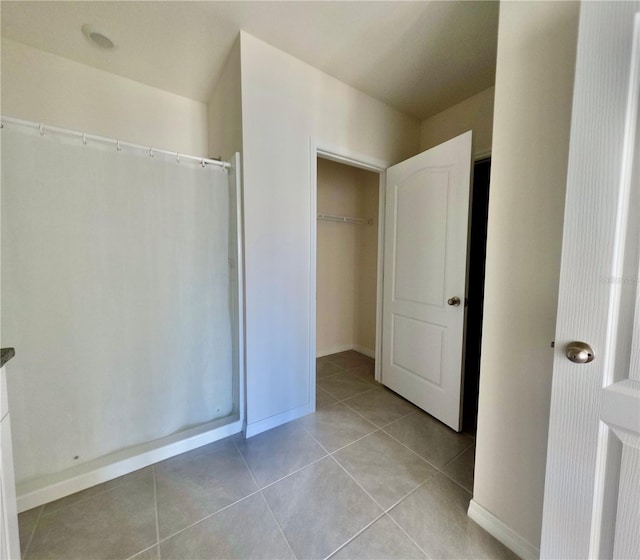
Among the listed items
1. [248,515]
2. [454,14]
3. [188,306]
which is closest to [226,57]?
[454,14]

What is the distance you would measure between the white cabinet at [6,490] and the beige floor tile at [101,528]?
1.12 ft

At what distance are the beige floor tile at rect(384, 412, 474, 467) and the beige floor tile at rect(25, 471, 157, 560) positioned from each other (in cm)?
139

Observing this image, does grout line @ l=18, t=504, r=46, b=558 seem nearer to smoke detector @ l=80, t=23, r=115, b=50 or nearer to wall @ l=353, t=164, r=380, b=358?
smoke detector @ l=80, t=23, r=115, b=50

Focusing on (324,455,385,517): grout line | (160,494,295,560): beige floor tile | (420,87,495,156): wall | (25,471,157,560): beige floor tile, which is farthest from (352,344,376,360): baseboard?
(25,471,157,560): beige floor tile

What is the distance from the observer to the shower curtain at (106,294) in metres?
1.24

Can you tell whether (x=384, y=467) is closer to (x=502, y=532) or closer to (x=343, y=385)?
(x=502, y=532)

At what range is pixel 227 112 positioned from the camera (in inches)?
72.2

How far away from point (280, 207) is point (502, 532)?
1943mm

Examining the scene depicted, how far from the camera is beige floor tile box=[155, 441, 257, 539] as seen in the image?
3.99 ft

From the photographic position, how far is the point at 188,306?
5.46 feet

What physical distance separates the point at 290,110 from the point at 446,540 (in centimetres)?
240

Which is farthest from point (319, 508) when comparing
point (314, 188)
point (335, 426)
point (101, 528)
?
point (314, 188)

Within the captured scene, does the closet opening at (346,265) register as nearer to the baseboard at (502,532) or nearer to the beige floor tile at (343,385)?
the beige floor tile at (343,385)

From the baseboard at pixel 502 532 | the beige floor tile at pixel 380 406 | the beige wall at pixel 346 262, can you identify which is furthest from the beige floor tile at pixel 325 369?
the baseboard at pixel 502 532
